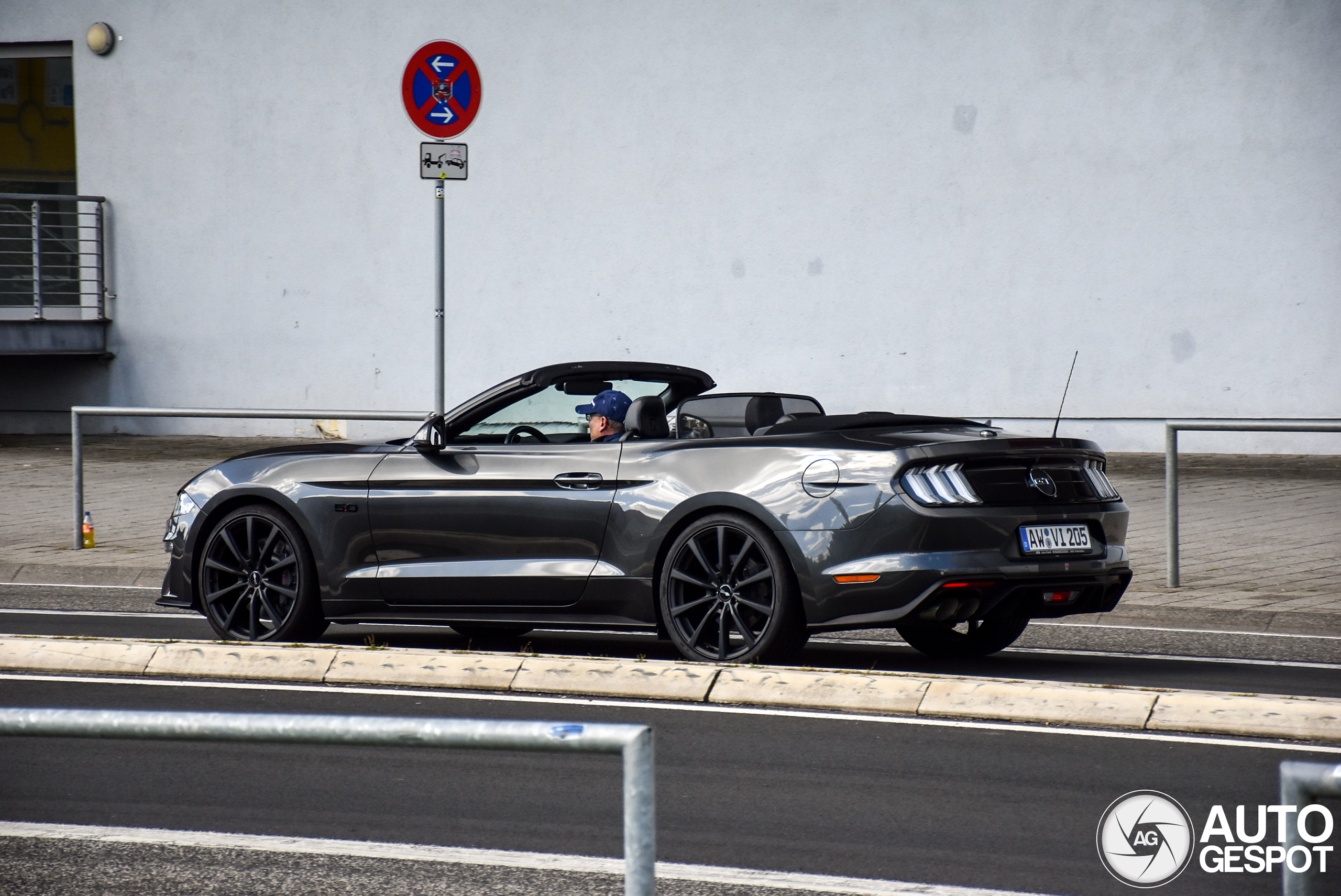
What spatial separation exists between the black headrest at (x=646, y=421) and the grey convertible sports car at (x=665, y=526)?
1 centimetres

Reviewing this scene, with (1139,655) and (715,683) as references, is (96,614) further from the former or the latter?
(1139,655)

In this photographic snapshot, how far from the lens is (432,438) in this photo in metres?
8.22

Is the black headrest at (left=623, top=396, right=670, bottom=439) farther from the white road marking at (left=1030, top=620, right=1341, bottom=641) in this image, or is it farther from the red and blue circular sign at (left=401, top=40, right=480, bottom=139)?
the red and blue circular sign at (left=401, top=40, right=480, bottom=139)

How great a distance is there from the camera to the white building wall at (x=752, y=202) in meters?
16.9

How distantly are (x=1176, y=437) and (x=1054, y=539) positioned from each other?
3519 mm

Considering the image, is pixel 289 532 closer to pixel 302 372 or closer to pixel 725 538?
pixel 725 538

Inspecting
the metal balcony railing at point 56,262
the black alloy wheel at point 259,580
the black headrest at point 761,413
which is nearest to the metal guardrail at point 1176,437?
the black headrest at point 761,413

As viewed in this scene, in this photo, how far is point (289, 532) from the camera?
27.9 feet

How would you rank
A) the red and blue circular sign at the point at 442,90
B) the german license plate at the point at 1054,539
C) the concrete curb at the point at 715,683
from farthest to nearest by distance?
the red and blue circular sign at the point at 442,90
the german license plate at the point at 1054,539
the concrete curb at the point at 715,683

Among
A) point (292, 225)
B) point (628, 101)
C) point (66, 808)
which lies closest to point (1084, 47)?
point (628, 101)

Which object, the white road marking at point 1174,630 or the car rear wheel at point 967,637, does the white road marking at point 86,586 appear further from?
the white road marking at point 1174,630

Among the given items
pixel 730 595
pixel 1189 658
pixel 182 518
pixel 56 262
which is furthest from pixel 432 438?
pixel 56 262

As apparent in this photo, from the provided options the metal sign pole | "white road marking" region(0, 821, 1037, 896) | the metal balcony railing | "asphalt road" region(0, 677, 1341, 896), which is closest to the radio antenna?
"asphalt road" region(0, 677, 1341, 896)

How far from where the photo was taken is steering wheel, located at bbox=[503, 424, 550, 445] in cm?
828
